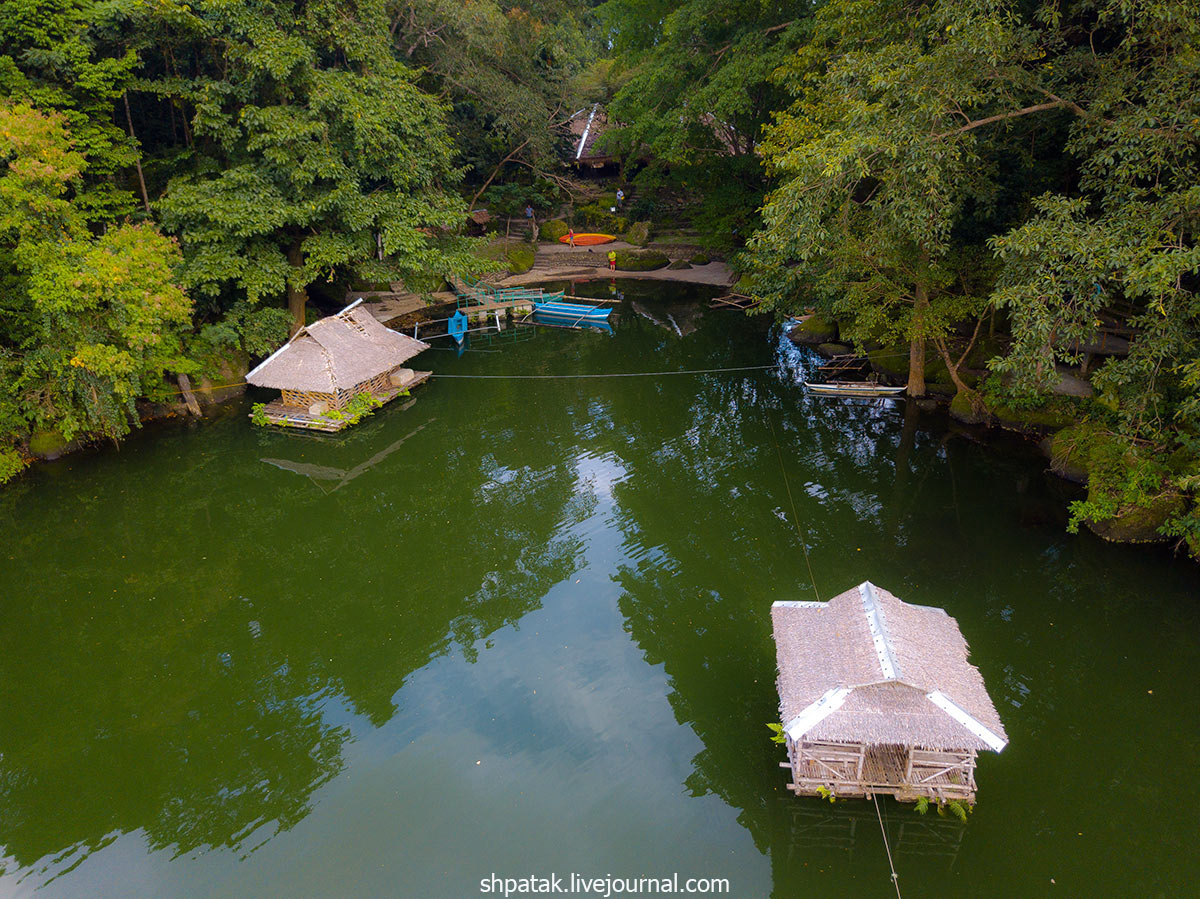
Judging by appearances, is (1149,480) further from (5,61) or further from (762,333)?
(5,61)

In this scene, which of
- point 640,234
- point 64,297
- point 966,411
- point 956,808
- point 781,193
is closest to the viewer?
point 956,808

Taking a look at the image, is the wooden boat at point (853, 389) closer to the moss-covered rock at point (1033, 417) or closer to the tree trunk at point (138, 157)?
the moss-covered rock at point (1033, 417)

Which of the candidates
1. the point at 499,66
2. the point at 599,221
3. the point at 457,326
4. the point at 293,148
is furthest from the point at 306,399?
the point at 599,221

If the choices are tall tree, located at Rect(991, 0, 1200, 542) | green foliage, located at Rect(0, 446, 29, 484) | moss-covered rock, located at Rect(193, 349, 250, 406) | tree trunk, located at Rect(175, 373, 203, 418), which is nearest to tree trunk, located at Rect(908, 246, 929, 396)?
tall tree, located at Rect(991, 0, 1200, 542)

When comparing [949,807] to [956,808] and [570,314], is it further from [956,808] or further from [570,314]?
[570,314]

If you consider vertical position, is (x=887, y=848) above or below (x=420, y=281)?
below

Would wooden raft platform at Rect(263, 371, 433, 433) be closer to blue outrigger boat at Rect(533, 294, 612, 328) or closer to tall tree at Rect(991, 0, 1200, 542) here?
blue outrigger boat at Rect(533, 294, 612, 328)
